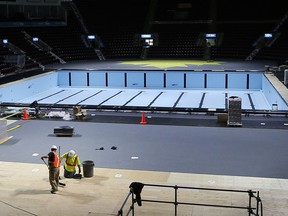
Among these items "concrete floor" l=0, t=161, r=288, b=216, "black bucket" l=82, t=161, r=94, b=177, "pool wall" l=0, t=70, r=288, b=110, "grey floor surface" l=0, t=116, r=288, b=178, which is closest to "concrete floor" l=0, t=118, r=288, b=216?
"concrete floor" l=0, t=161, r=288, b=216

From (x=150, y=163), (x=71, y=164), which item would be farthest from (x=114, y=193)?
(x=150, y=163)

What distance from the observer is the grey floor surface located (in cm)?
1311

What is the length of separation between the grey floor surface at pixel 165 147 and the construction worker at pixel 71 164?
1.50 m

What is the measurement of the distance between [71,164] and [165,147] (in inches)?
161

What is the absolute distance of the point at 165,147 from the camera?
49.4 ft

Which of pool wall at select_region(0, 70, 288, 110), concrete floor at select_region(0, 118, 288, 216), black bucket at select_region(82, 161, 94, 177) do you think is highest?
pool wall at select_region(0, 70, 288, 110)

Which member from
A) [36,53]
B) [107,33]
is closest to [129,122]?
[36,53]

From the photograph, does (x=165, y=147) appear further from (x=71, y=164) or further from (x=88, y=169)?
(x=71, y=164)

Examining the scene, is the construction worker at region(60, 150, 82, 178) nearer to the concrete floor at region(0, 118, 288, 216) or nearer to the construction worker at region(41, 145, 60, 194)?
the concrete floor at region(0, 118, 288, 216)

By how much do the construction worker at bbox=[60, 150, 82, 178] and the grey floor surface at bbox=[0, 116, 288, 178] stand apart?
1.50 m

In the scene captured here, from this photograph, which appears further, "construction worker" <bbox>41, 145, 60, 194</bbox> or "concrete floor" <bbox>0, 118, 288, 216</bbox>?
"construction worker" <bbox>41, 145, 60, 194</bbox>

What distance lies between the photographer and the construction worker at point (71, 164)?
11.8 meters

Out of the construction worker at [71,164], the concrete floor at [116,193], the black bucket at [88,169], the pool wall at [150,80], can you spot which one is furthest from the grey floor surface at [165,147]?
the pool wall at [150,80]

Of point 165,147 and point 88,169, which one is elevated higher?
point 165,147
